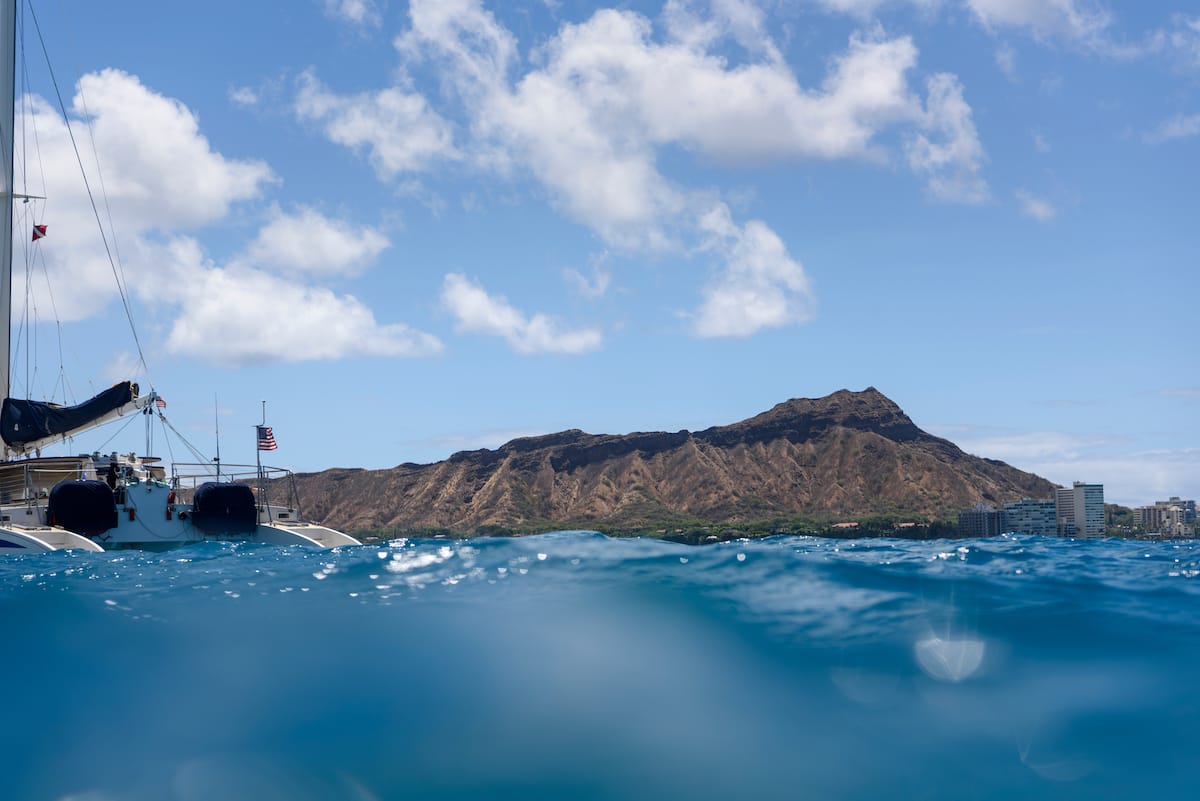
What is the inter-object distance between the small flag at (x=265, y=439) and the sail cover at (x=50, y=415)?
4.99 m

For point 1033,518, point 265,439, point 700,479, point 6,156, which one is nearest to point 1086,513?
point 1033,518

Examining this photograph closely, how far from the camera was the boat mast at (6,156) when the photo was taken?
36.9 meters

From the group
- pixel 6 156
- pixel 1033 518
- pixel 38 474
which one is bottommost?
pixel 1033 518

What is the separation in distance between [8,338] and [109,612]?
29544mm

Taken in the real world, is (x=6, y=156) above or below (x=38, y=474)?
above

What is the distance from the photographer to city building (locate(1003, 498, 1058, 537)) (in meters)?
108

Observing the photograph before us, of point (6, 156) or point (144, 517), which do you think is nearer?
point (144, 517)

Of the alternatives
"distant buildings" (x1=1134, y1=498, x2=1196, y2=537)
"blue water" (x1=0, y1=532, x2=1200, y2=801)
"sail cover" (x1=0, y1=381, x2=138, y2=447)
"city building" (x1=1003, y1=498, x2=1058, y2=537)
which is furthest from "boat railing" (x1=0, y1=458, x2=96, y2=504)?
"city building" (x1=1003, y1=498, x2=1058, y2=537)

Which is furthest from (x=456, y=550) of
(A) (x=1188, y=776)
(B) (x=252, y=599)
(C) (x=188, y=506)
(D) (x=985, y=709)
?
(C) (x=188, y=506)

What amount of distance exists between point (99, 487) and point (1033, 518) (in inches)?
3967

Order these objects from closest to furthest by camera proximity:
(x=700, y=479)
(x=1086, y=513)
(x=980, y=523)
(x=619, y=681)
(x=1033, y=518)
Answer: (x=619, y=681) < (x=1086, y=513) < (x=1033, y=518) < (x=980, y=523) < (x=700, y=479)

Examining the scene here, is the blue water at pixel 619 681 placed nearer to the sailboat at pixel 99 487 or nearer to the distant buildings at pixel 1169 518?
the sailboat at pixel 99 487

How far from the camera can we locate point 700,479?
494 ft

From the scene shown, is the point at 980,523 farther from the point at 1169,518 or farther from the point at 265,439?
the point at 265,439
